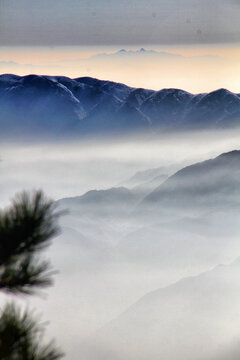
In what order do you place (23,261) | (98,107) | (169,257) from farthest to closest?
(169,257) < (98,107) < (23,261)

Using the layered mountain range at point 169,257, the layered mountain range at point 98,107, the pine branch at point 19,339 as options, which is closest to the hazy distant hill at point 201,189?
the layered mountain range at point 169,257

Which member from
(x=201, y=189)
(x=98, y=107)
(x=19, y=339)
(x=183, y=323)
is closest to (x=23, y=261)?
(x=19, y=339)

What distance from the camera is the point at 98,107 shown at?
3062mm

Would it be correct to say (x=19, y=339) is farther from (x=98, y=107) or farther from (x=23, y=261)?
(x=98, y=107)

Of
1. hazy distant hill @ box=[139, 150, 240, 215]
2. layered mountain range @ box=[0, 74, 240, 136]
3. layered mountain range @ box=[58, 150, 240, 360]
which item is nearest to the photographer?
layered mountain range @ box=[0, 74, 240, 136]

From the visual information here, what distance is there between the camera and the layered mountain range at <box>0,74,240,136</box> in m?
2.96

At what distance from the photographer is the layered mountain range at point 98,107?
117 inches

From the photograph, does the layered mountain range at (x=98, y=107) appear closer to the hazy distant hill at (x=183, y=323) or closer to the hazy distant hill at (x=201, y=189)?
the hazy distant hill at (x=201, y=189)

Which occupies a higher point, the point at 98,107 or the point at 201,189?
the point at 98,107

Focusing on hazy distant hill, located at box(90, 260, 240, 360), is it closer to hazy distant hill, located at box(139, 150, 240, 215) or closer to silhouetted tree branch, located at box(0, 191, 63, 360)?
hazy distant hill, located at box(139, 150, 240, 215)

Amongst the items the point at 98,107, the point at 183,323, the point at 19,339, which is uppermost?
the point at 98,107

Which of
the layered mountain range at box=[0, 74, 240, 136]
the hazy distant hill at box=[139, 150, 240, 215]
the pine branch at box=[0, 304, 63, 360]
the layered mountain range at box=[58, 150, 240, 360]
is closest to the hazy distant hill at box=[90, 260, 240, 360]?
the layered mountain range at box=[58, 150, 240, 360]

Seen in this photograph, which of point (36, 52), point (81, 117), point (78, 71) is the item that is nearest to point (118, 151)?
point (81, 117)

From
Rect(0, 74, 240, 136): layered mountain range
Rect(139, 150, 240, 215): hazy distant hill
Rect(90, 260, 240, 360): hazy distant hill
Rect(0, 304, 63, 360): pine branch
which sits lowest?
Rect(90, 260, 240, 360): hazy distant hill
